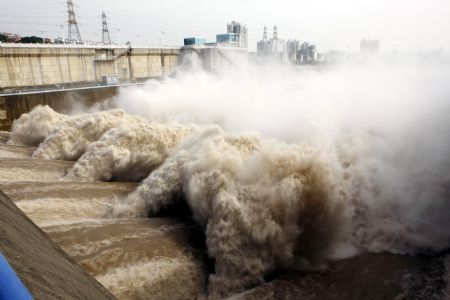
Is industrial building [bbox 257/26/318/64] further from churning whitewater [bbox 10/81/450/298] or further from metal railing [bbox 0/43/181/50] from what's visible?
churning whitewater [bbox 10/81/450/298]

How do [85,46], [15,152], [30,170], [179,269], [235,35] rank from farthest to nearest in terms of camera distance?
1. [235,35]
2. [85,46]
3. [15,152]
4. [30,170]
5. [179,269]

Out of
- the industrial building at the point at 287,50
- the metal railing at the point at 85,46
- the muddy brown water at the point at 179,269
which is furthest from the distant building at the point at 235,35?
the muddy brown water at the point at 179,269

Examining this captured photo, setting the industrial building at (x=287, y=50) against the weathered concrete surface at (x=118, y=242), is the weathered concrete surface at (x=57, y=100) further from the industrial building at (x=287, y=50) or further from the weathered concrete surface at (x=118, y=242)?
the industrial building at (x=287, y=50)

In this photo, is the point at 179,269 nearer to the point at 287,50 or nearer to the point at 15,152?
the point at 15,152

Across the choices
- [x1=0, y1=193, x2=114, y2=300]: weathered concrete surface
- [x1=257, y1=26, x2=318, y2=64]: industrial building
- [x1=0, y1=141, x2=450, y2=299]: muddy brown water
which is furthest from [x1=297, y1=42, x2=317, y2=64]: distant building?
[x1=0, y1=193, x2=114, y2=300]: weathered concrete surface

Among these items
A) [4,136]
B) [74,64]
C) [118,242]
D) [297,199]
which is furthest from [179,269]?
[74,64]

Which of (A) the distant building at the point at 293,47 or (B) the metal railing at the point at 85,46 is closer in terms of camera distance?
(B) the metal railing at the point at 85,46
